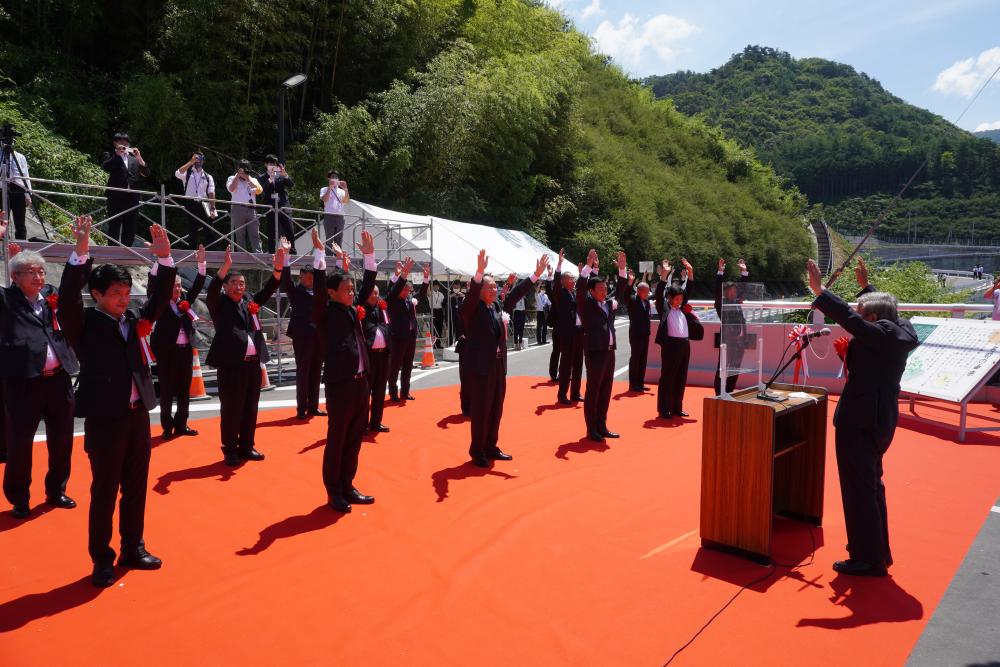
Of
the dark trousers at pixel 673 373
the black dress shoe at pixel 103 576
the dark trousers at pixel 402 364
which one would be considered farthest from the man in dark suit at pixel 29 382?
the dark trousers at pixel 673 373

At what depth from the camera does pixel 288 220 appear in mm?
12734

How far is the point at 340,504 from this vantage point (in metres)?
5.21

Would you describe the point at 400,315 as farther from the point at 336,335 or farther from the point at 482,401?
the point at 336,335

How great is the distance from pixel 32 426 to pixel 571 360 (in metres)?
7.10

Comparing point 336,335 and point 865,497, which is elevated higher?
point 336,335

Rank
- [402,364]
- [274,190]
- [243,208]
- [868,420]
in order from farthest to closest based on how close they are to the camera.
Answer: [274,190] < [243,208] < [402,364] < [868,420]

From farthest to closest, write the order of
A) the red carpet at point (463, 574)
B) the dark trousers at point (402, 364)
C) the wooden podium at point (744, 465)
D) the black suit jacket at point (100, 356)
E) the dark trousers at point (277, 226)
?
the dark trousers at point (277, 226)
the dark trousers at point (402, 364)
the wooden podium at point (744, 465)
the black suit jacket at point (100, 356)
the red carpet at point (463, 574)

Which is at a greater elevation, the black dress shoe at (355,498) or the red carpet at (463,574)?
the black dress shoe at (355,498)

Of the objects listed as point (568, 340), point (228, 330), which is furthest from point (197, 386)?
point (568, 340)

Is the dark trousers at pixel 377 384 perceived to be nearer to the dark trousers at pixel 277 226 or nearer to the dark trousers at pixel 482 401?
the dark trousers at pixel 482 401

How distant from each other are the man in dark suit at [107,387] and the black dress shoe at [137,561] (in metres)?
0.15

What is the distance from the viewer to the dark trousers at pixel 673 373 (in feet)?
29.2

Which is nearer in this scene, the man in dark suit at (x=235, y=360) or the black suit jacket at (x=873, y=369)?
the black suit jacket at (x=873, y=369)

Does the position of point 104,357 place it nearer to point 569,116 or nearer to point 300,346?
point 300,346
